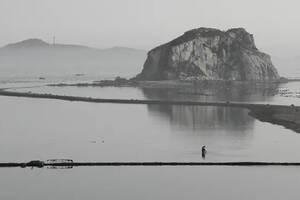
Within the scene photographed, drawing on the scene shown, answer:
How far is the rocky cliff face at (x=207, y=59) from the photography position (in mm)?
176125

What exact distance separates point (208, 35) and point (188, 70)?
16750mm

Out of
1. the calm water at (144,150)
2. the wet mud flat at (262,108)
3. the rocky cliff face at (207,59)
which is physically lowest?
the calm water at (144,150)

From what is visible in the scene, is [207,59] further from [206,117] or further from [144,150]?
[144,150]

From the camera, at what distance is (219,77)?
17912cm

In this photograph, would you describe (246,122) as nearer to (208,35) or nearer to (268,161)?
(268,161)

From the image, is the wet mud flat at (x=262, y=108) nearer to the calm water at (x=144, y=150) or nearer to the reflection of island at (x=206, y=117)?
the calm water at (x=144, y=150)

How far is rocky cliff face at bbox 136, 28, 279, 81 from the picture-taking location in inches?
6934

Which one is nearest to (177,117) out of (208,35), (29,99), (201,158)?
(201,158)

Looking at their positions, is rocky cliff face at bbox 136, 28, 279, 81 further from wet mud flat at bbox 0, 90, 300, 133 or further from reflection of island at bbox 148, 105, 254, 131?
reflection of island at bbox 148, 105, 254, 131

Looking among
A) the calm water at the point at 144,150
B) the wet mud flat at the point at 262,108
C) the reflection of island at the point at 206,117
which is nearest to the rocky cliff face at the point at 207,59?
the wet mud flat at the point at 262,108

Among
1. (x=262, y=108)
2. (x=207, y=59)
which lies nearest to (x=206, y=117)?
(x=262, y=108)

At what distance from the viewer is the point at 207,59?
179000 millimetres

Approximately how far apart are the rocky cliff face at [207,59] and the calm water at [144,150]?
87.1 meters

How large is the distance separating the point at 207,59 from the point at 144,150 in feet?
425
